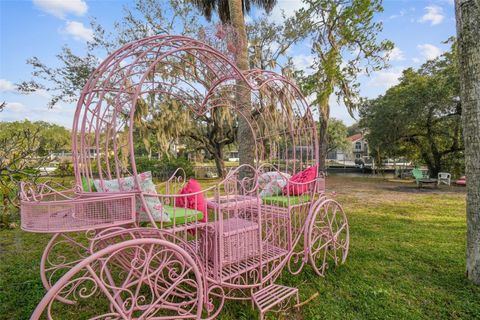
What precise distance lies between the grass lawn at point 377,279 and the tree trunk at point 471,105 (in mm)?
441

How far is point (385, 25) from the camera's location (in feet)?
21.3

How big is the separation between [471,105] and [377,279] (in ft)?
6.56

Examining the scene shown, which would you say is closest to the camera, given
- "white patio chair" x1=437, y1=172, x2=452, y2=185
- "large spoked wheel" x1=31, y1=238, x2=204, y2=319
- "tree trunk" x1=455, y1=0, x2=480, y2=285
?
"large spoked wheel" x1=31, y1=238, x2=204, y2=319

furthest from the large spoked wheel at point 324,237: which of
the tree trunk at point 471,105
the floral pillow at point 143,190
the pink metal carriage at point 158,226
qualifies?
the floral pillow at point 143,190

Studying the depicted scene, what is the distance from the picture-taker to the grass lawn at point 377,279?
7.00 feet

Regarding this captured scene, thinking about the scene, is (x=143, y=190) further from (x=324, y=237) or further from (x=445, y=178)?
(x=445, y=178)

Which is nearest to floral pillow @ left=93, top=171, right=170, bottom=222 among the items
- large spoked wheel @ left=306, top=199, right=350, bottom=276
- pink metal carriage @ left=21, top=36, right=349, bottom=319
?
pink metal carriage @ left=21, top=36, right=349, bottom=319

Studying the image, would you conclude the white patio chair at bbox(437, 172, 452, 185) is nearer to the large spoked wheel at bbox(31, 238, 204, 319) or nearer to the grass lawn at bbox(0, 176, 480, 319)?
the grass lawn at bbox(0, 176, 480, 319)

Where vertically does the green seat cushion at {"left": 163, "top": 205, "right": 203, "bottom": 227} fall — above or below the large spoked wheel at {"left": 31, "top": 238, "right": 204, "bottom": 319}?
above

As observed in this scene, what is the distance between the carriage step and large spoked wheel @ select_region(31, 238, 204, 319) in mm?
530

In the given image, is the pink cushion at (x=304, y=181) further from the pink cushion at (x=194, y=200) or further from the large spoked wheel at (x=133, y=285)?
the large spoked wheel at (x=133, y=285)

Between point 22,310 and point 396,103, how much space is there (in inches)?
531

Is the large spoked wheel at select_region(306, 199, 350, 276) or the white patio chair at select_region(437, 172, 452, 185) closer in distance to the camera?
the large spoked wheel at select_region(306, 199, 350, 276)

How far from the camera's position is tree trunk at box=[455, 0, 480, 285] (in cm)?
232
